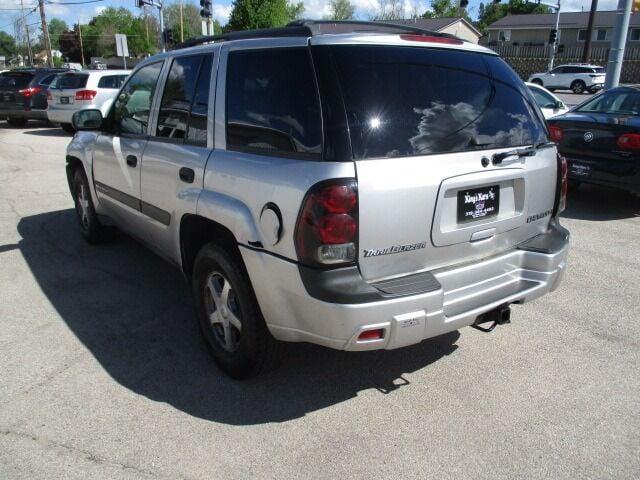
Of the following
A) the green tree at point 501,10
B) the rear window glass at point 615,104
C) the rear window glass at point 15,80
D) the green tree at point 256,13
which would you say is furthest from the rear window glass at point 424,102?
the green tree at point 501,10

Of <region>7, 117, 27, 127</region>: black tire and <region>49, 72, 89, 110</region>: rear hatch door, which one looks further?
<region>7, 117, 27, 127</region>: black tire

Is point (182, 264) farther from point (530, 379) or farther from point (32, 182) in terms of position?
point (32, 182)

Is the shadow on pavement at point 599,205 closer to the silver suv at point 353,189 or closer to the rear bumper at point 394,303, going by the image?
the silver suv at point 353,189

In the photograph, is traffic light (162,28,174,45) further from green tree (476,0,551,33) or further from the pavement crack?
green tree (476,0,551,33)

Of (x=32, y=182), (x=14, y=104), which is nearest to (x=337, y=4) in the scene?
(x=14, y=104)

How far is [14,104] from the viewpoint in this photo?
58.9ft

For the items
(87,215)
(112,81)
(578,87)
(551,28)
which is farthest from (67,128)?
(551,28)

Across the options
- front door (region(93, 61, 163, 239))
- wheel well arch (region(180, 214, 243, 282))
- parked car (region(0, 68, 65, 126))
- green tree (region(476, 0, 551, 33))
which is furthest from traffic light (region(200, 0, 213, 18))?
green tree (region(476, 0, 551, 33))

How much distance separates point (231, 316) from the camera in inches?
127

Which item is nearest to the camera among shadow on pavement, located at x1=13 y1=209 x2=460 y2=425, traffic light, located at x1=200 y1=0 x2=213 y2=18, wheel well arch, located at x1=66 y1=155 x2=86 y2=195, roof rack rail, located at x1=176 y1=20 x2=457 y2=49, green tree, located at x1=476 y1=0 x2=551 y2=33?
roof rack rail, located at x1=176 y1=20 x2=457 y2=49

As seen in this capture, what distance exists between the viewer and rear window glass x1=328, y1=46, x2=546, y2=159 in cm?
263

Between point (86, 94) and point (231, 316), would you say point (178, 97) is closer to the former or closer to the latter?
point (231, 316)

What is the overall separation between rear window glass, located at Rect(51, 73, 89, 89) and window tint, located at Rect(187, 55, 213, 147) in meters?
13.6

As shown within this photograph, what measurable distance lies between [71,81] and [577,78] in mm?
31340
